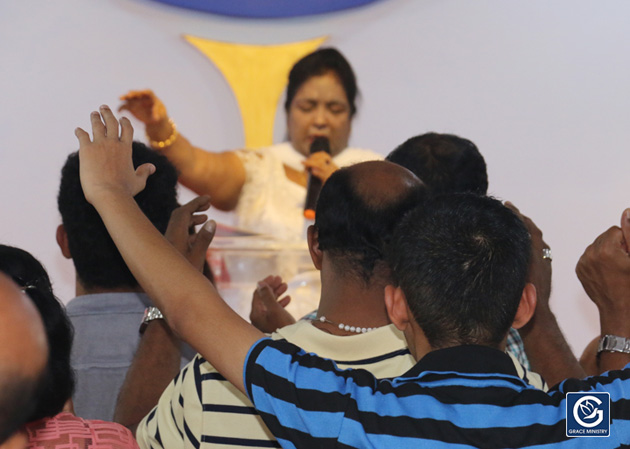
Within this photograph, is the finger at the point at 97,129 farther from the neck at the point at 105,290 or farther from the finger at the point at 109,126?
the neck at the point at 105,290

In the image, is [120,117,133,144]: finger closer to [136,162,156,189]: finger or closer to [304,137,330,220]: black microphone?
[136,162,156,189]: finger

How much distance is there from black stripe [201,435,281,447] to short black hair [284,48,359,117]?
245 cm

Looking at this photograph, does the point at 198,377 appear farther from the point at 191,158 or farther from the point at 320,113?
the point at 320,113

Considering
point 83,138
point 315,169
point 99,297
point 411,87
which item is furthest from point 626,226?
point 411,87

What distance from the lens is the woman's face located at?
325 cm

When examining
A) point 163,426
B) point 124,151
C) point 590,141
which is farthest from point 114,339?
point 590,141

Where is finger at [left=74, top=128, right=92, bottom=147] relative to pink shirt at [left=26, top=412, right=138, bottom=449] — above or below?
above

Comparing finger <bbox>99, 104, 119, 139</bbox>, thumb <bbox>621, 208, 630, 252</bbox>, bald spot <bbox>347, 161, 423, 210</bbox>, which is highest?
finger <bbox>99, 104, 119, 139</bbox>

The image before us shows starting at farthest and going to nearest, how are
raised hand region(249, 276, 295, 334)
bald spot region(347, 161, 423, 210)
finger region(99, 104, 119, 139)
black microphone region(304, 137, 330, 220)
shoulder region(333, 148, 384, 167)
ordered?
1. shoulder region(333, 148, 384, 167)
2. black microphone region(304, 137, 330, 220)
3. raised hand region(249, 276, 295, 334)
4. bald spot region(347, 161, 423, 210)
5. finger region(99, 104, 119, 139)

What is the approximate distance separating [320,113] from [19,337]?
2.73 m

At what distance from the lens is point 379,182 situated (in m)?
1.13

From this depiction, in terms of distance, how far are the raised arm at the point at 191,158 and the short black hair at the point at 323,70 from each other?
1.28 ft

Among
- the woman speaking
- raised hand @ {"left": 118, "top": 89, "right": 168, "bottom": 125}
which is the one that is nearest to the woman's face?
the woman speaking

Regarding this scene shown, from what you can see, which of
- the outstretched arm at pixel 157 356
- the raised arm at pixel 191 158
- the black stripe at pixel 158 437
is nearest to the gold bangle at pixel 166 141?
the raised arm at pixel 191 158
